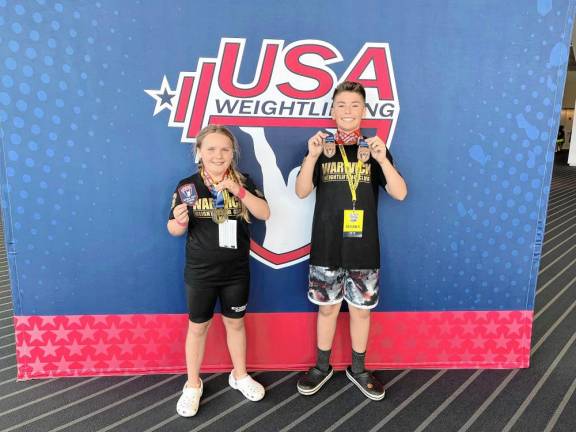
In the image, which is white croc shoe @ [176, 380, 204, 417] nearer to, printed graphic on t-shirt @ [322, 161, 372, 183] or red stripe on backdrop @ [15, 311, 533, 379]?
red stripe on backdrop @ [15, 311, 533, 379]

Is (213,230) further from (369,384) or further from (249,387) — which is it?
(369,384)

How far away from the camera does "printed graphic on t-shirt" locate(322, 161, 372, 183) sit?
218cm

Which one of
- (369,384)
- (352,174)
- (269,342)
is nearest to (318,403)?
(369,384)

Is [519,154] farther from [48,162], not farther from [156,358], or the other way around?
[48,162]

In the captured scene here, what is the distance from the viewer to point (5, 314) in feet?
10.5

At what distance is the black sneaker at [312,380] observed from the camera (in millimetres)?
2340

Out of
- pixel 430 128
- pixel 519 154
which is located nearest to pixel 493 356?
pixel 519 154

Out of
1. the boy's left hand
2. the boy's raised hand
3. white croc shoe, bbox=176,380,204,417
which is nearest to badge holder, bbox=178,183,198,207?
the boy's raised hand

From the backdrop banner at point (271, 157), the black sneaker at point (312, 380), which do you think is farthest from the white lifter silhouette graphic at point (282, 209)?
the black sneaker at point (312, 380)

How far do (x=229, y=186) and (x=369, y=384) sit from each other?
4.20 feet

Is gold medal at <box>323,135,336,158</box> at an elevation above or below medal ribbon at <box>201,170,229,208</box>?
above

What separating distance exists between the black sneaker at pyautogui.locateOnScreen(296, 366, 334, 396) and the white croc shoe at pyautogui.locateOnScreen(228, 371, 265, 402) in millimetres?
212

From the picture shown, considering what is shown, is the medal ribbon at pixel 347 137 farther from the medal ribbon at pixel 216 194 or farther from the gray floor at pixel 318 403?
the gray floor at pixel 318 403

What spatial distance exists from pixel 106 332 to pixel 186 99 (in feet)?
4.42
